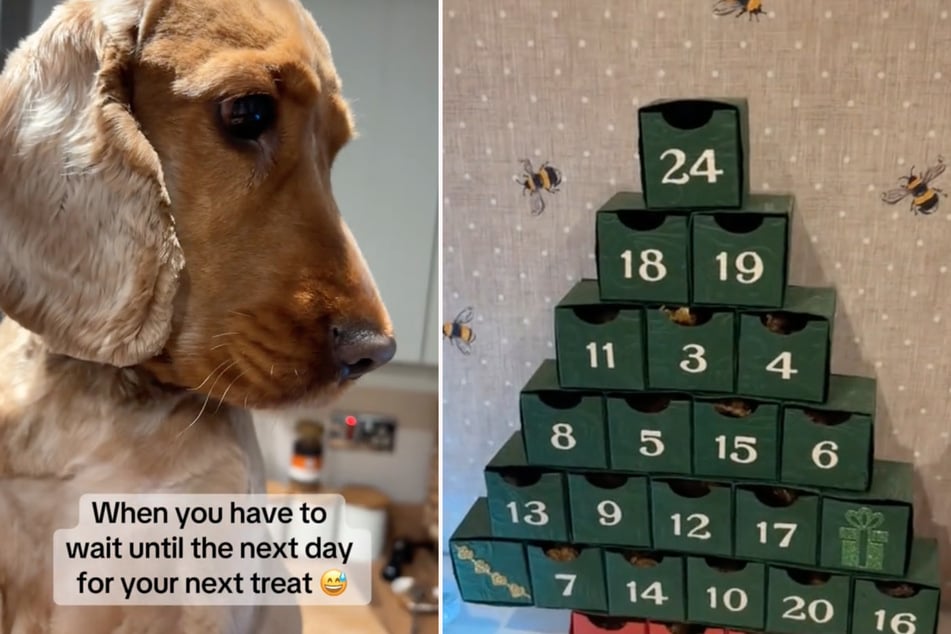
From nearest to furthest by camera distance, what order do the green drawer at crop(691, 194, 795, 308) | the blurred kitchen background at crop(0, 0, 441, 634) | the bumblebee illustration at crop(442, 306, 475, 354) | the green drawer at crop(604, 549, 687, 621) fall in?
the blurred kitchen background at crop(0, 0, 441, 634) < the green drawer at crop(691, 194, 795, 308) < the green drawer at crop(604, 549, 687, 621) < the bumblebee illustration at crop(442, 306, 475, 354)

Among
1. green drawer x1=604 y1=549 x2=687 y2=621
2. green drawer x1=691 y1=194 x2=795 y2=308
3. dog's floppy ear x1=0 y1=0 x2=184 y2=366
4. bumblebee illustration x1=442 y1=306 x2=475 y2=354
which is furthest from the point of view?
bumblebee illustration x1=442 y1=306 x2=475 y2=354

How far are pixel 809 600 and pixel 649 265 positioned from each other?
0.34 metres

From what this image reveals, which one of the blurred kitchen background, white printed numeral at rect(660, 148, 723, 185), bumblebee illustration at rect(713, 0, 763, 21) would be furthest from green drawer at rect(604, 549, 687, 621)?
bumblebee illustration at rect(713, 0, 763, 21)

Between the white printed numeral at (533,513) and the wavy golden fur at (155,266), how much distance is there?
0.32m

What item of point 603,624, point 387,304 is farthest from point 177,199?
point 603,624

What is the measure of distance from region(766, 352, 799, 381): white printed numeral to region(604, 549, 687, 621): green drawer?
0.20m

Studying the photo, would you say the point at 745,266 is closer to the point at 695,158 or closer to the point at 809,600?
the point at 695,158

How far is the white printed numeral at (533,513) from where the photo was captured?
32.4 inches

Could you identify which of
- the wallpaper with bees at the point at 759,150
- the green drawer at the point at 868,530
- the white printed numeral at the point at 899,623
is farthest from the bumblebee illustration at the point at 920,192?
the white printed numeral at the point at 899,623

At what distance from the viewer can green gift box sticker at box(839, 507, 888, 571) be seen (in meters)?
0.76

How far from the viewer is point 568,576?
844 mm

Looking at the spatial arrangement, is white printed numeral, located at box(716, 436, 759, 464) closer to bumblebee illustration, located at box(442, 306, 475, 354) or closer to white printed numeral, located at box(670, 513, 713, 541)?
white printed numeral, located at box(670, 513, 713, 541)

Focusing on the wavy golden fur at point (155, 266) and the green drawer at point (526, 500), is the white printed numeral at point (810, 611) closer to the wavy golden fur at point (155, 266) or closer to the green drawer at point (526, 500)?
the green drawer at point (526, 500)

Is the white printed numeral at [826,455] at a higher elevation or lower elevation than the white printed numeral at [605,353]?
lower
